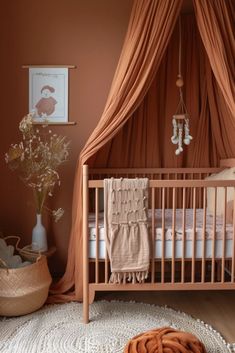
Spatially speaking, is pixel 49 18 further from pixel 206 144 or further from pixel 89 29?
pixel 206 144

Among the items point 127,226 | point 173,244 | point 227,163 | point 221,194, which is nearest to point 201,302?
point 173,244

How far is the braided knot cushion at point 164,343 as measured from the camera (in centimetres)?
167

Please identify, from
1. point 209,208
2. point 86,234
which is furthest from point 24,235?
point 209,208

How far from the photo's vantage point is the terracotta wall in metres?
2.87

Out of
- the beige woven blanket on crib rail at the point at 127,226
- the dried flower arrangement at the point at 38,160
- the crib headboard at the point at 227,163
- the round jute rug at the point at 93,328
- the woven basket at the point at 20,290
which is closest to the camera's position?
the round jute rug at the point at 93,328

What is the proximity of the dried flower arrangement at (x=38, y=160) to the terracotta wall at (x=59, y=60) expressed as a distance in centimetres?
16

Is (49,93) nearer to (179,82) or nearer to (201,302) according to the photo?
(179,82)

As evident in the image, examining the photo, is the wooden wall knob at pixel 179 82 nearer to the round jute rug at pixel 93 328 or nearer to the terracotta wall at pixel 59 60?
the terracotta wall at pixel 59 60

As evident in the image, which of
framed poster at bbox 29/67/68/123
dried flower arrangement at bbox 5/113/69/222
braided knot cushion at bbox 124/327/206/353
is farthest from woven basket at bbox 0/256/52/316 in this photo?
framed poster at bbox 29/67/68/123

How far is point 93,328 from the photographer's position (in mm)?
2180

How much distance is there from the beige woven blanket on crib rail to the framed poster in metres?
1.07

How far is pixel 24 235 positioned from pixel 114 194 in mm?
1225

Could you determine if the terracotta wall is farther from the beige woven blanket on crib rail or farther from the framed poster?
the beige woven blanket on crib rail

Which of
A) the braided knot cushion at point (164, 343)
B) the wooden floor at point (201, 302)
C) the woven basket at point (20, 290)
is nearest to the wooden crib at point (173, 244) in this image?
the wooden floor at point (201, 302)
